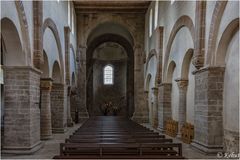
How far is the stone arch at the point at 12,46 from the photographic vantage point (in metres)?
9.79

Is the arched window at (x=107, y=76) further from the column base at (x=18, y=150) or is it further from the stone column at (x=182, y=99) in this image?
the column base at (x=18, y=150)

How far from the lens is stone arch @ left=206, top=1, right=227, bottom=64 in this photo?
9.80 metres

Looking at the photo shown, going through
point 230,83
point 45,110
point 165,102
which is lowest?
point 45,110

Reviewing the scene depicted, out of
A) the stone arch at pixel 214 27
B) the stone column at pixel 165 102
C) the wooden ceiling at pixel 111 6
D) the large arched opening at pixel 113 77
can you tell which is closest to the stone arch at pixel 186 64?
the stone column at pixel 165 102

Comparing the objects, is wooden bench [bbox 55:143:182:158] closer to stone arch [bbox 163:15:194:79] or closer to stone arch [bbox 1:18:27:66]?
stone arch [bbox 1:18:27:66]

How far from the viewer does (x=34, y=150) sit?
35.4 ft

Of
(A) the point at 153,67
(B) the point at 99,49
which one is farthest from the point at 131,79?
(A) the point at 153,67

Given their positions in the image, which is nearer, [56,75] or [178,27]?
[178,27]

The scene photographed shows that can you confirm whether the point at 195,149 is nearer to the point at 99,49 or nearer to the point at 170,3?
the point at 170,3

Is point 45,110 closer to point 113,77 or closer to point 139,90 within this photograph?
point 139,90

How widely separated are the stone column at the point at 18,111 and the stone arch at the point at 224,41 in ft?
20.5

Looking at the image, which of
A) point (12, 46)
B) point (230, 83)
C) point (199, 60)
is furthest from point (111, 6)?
point (230, 83)

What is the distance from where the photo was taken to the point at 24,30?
34.6 feet

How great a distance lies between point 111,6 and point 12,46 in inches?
666
